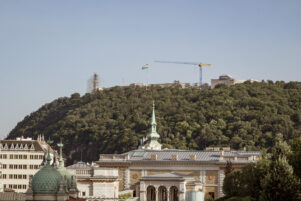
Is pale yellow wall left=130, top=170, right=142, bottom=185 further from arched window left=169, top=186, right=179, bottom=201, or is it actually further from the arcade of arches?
arched window left=169, top=186, right=179, bottom=201

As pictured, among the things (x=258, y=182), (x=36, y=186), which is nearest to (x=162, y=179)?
(x=258, y=182)

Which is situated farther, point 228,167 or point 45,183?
point 228,167

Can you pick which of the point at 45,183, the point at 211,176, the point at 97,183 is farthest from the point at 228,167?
the point at 45,183

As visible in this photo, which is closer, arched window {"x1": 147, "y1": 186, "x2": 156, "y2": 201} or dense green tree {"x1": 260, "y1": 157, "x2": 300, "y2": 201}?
dense green tree {"x1": 260, "y1": 157, "x2": 300, "y2": 201}

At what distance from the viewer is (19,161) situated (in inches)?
6437

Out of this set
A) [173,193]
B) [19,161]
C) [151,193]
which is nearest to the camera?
[173,193]

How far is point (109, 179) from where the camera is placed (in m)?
134

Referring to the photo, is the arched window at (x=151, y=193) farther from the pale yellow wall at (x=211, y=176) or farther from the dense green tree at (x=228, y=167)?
the dense green tree at (x=228, y=167)

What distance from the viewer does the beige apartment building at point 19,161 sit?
160500 millimetres

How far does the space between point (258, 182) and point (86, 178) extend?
44.4 m

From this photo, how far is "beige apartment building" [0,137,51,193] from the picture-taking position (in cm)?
16050

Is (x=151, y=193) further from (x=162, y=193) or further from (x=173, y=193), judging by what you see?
(x=173, y=193)

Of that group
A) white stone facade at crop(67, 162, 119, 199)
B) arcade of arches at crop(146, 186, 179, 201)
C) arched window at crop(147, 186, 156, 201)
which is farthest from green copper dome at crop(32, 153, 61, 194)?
arched window at crop(147, 186, 156, 201)

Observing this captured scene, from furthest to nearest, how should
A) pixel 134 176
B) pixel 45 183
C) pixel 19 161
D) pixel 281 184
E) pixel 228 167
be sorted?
pixel 19 161
pixel 134 176
pixel 228 167
pixel 281 184
pixel 45 183
